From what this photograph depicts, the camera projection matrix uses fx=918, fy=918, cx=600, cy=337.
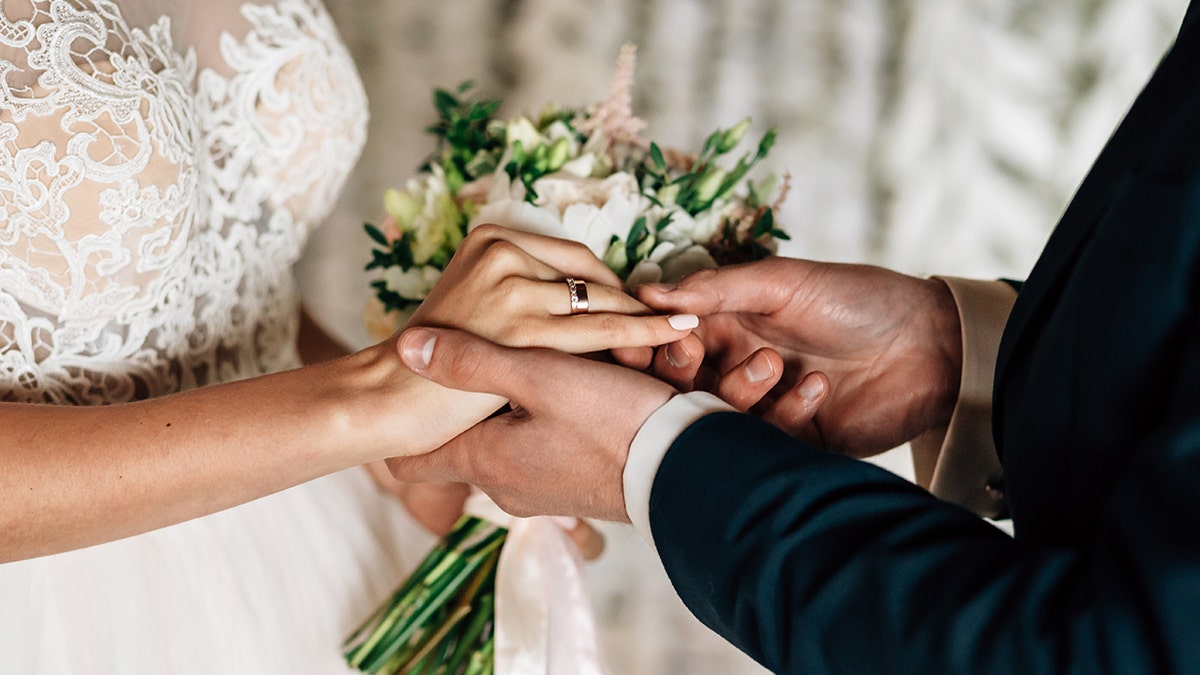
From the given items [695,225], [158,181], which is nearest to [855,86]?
[695,225]

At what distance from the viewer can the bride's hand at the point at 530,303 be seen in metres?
0.99

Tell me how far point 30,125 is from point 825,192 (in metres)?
1.67

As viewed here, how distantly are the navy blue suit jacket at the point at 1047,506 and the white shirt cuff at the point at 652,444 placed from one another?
24 millimetres

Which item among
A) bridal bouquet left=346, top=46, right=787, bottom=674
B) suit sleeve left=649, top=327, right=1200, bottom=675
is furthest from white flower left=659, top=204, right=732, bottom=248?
suit sleeve left=649, top=327, right=1200, bottom=675

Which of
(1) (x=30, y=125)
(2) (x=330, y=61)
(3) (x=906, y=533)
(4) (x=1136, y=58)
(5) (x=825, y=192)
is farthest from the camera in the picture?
(5) (x=825, y=192)

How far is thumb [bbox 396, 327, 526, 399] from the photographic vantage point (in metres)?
0.93

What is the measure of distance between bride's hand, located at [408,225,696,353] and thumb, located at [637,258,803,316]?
0.03 m

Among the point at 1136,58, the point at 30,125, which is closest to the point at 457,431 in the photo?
the point at 30,125

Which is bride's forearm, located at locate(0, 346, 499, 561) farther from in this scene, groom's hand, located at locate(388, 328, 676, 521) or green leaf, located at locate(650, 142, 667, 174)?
green leaf, located at locate(650, 142, 667, 174)

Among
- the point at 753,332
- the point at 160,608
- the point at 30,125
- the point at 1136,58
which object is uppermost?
the point at 1136,58

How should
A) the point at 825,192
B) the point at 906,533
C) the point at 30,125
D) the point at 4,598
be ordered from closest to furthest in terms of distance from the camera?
the point at 906,533
the point at 30,125
the point at 4,598
the point at 825,192

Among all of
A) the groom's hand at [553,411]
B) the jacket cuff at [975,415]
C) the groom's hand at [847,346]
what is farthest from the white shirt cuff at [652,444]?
the jacket cuff at [975,415]

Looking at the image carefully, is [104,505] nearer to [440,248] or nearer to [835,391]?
[440,248]

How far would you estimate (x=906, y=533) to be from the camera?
699mm
